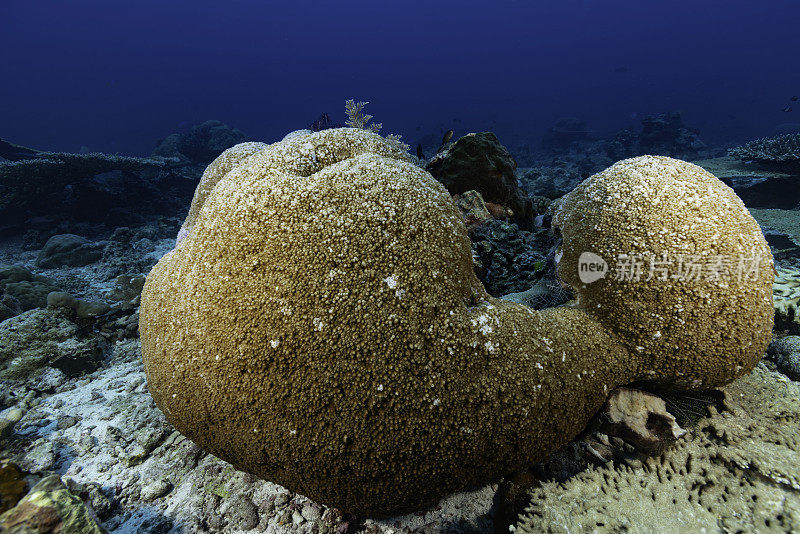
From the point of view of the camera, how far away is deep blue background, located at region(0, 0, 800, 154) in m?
72.7

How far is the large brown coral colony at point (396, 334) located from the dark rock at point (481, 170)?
1.67 metres

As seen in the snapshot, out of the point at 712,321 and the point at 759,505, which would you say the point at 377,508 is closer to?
the point at 759,505

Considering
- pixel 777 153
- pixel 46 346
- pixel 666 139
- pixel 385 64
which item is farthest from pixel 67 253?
pixel 385 64

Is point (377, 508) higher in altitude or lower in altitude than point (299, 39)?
lower

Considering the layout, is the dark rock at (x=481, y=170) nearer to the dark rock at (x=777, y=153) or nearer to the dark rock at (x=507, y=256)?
the dark rock at (x=507, y=256)

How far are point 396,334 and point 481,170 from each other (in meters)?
2.83

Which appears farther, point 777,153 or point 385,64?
point 385,64

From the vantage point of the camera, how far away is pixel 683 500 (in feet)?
6.79

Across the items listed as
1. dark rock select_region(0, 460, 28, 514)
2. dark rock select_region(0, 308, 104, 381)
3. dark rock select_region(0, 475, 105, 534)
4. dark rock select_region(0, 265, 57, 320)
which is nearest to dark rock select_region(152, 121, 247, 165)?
dark rock select_region(0, 265, 57, 320)

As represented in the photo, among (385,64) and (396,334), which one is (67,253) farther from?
(385,64)

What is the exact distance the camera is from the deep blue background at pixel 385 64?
238ft

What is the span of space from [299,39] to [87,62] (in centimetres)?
7503

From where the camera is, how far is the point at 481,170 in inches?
162

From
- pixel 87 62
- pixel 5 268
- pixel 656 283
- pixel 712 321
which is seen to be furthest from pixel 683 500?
pixel 87 62
